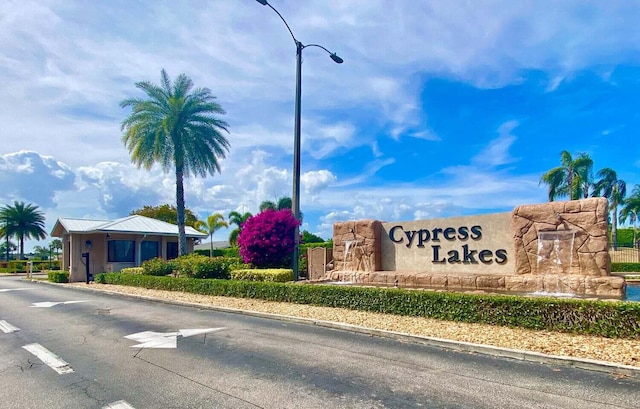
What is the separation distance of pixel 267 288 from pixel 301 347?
239 inches

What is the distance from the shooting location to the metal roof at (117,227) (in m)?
25.3

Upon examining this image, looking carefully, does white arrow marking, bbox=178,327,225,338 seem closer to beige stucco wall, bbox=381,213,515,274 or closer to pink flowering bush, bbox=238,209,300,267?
pink flowering bush, bbox=238,209,300,267

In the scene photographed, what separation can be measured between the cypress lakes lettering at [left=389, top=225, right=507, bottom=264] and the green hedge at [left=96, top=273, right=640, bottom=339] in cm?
661

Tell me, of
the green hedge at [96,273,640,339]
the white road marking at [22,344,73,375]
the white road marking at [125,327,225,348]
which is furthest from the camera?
the white road marking at [125,327,225,348]

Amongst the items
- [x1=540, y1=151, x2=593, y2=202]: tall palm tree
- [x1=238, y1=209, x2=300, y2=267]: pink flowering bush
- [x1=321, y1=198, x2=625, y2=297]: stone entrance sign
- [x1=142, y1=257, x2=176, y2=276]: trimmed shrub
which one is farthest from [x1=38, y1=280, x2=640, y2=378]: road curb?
[x1=540, y1=151, x2=593, y2=202]: tall palm tree

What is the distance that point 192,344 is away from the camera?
7.96m

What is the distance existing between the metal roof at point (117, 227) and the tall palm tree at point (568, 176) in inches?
1275

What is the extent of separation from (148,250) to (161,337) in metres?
21.7

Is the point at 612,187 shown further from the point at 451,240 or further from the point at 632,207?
the point at 451,240

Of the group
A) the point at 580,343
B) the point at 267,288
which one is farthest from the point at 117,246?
the point at 580,343

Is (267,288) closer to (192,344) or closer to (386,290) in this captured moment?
(386,290)

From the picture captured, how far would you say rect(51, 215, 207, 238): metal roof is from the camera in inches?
997

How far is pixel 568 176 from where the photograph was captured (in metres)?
40.4

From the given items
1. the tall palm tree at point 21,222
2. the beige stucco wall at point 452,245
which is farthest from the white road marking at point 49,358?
the tall palm tree at point 21,222
